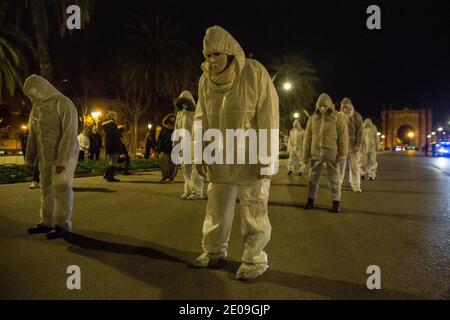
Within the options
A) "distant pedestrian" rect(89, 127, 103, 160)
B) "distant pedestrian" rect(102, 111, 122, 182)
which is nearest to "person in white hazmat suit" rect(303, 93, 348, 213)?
"distant pedestrian" rect(102, 111, 122, 182)

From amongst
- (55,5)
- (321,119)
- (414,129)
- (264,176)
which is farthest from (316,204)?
(414,129)

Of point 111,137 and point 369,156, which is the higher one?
point 111,137

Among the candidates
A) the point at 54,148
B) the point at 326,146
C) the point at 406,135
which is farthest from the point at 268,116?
the point at 406,135

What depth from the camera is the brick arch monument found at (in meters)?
118

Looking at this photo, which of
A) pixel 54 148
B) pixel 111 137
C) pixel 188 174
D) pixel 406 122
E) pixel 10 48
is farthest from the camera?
pixel 406 122

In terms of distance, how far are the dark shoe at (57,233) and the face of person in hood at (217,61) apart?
3.02 metres

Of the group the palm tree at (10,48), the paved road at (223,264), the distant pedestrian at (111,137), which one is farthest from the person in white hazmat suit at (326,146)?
the palm tree at (10,48)

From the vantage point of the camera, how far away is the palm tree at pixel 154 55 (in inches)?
1198

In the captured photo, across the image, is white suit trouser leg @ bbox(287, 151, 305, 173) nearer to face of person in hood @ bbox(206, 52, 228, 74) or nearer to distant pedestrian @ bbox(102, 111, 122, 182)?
distant pedestrian @ bbox(102, 111, 122, 182)

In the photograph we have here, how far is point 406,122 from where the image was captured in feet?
401

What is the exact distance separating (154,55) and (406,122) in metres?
109

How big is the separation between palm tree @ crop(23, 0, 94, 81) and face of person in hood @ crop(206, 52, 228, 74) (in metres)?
13.5

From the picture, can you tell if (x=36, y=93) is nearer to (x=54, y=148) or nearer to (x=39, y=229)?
(x=54, y=148)
